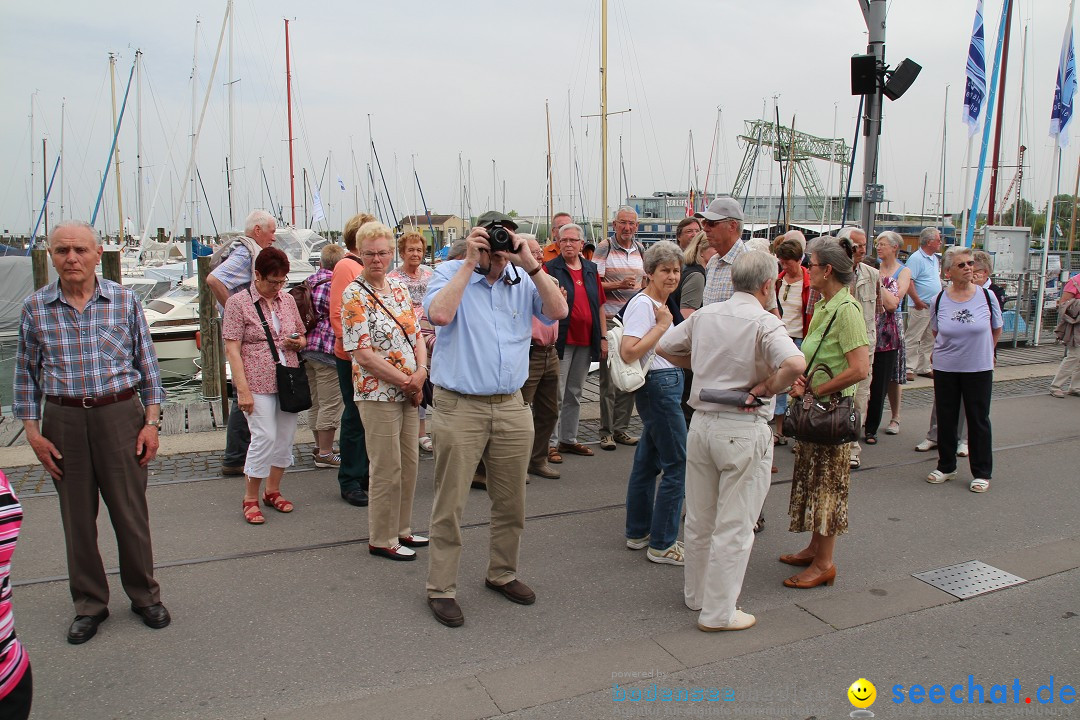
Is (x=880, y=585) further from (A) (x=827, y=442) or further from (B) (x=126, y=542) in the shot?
(B) (x=126, y=542)

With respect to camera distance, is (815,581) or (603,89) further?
(603,89)

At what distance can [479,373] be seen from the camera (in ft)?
12.4

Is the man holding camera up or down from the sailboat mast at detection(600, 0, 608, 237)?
down

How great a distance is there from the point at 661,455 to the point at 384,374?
1.69 m

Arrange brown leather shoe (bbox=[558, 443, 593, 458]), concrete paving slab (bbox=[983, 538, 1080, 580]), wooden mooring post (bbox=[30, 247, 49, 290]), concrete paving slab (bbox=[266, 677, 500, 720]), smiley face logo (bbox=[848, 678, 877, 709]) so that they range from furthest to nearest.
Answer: wooden mooring post (bbox=[30, 247, 49, 290]) < brown leather shoe (bbox=[558, 443, 593, 458]) < concrete paving slab (bbox=[983, 538, 1080, 580]) < smiley face logo (bbox=[848, 678, 877, 709]) < concrete paving slab (bbox=[266, 677, 500, 720])

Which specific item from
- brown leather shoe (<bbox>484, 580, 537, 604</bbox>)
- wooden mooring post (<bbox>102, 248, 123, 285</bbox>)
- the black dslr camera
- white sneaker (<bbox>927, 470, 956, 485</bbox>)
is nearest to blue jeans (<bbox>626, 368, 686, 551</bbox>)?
brown leather shoe (<bbox>484, 580, 537, 604</bbox>)

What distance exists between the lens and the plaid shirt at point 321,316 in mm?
6129

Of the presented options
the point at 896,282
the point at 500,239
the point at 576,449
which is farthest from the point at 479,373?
the point at 896,282

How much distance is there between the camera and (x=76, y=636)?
3.61 m

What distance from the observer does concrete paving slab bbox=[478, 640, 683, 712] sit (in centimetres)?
324

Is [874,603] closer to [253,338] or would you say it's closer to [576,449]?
[576,449]

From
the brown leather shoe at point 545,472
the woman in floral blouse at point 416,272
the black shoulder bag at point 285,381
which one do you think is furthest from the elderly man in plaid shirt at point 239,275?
the brown leather shoe at point 545,472

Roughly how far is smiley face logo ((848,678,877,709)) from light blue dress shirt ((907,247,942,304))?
7.86 meters

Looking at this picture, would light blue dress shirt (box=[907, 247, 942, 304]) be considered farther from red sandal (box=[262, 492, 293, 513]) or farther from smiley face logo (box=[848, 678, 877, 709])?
red sandal (box=[262, 492, 293, 513])
